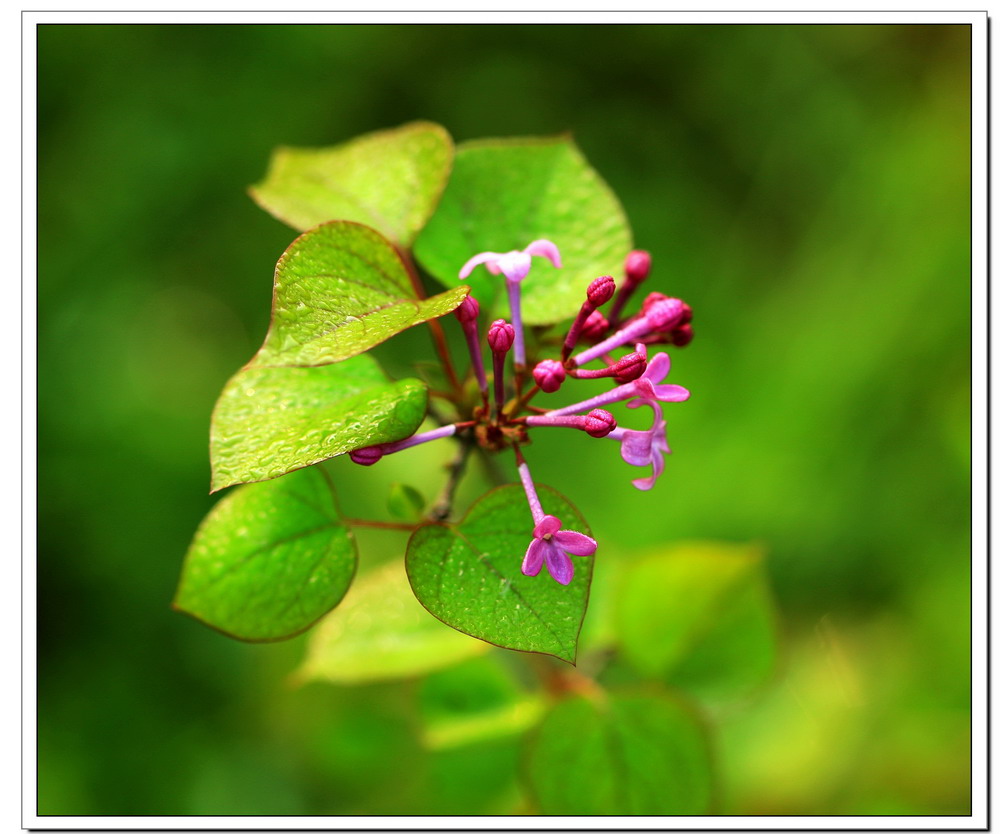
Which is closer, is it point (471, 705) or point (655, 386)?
point (655, 386)

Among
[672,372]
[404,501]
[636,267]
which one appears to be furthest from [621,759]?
[672,372]

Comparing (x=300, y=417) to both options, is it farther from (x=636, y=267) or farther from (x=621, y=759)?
(x=621, y=759)

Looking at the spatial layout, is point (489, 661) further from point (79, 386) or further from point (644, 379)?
point (79, 386)

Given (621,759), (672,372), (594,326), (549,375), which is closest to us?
(549,375)

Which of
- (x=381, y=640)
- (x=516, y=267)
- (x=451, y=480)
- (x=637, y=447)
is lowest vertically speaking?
(x=381, y=640)

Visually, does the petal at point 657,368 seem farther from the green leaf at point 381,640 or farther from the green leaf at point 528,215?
the green leaf at point 381,640
